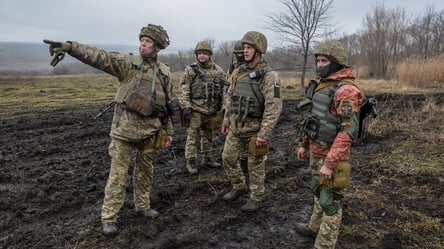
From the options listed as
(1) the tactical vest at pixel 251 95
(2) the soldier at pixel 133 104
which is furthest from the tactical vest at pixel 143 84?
(1) the tactical vest at pixel 251 95

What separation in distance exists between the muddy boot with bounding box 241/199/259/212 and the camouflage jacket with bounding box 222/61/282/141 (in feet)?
2.91

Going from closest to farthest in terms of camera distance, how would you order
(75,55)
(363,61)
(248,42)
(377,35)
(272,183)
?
(75,55)
(248,42)
(272,183)
(377,35)
(363,61)

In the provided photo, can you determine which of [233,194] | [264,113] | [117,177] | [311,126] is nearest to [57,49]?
[117,177]

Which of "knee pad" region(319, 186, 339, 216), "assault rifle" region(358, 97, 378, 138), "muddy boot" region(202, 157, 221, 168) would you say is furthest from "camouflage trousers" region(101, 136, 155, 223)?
"muddy boot" region(202, 157, 221, 168)

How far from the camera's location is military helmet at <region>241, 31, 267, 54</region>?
4453 mm

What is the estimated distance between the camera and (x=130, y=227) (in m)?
4.21

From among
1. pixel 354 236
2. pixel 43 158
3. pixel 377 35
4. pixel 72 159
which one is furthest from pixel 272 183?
pixel 377 35

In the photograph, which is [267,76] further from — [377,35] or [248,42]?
[377,35]

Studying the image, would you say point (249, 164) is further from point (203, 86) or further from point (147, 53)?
point (203, 86)

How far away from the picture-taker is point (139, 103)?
402cm

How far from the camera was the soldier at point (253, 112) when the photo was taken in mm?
4406

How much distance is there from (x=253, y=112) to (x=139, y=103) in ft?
4.64

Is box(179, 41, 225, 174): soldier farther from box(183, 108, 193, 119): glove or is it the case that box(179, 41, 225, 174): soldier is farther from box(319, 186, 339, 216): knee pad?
box(319, 186, 339, 216): knee pad

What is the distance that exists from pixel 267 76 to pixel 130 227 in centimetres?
242
